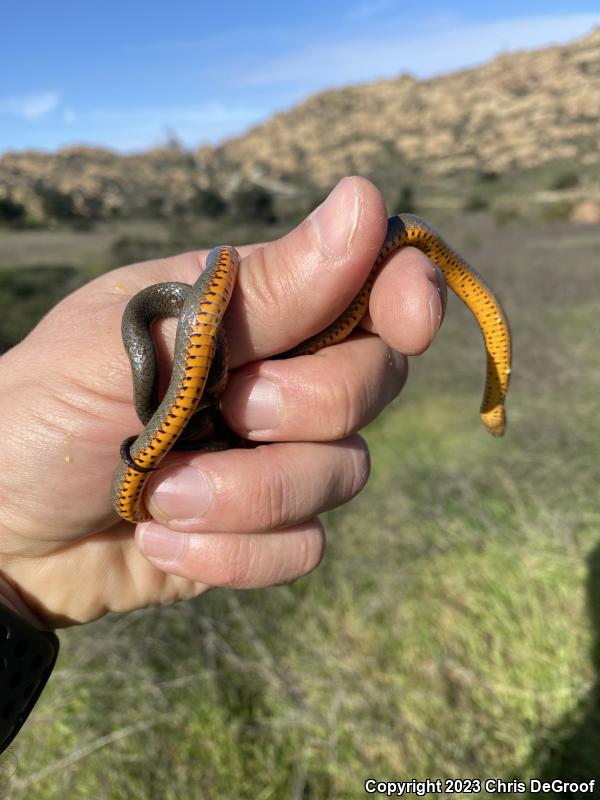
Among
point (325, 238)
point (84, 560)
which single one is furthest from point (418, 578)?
point (325, 238)

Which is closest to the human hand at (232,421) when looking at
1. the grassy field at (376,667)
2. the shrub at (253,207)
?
the grassy field at (376,667)

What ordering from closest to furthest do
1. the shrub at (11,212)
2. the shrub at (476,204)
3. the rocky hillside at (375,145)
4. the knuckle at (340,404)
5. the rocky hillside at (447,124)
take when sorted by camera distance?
the knuckle at (340,404), the shrub at (11,212), the rocky hillside at (375,145), the shrub at (476,204), the rocky hillside at (447,124)

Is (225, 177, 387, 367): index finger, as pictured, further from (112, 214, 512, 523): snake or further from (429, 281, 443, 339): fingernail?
(429, 281, 443, 339): fingernail

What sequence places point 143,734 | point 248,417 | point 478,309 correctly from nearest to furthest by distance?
point 248,417, point 478,309, point 143,734

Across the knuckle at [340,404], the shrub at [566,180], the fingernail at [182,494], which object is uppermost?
the knuckle at [340,404]

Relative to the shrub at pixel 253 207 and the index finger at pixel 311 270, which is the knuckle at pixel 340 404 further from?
the shrub at pixel 253 207

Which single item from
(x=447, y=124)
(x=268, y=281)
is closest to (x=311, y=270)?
(x=268, y=281)

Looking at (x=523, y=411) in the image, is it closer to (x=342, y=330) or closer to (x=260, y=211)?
(x=342, y=330)
